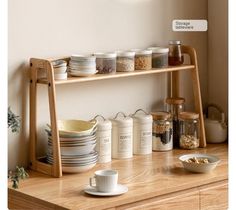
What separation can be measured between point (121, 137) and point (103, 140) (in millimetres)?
131

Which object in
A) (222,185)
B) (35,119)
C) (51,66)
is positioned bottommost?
(222,185)

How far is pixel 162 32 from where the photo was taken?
378 cm

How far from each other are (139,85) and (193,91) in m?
0.40

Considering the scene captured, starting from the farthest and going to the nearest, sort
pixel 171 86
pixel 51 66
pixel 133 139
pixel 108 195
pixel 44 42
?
pixel 171 86 < pixel 133 139 < pixel 44 42 < pixel 51 66 < pixel 108 195

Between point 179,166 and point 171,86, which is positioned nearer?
point 179,166

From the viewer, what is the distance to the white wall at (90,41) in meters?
3.18

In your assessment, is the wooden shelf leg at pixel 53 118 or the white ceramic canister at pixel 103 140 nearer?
the wooden shelf leg at pixel 53 118

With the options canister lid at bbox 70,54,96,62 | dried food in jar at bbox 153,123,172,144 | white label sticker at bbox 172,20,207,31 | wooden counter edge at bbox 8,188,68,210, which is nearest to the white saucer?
wooden counter edge at bbox 8,188,68,210

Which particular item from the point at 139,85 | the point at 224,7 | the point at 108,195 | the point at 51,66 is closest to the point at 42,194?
the point at 108,195

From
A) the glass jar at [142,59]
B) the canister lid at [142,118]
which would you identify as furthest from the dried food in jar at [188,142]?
the glass jar at [142,59]

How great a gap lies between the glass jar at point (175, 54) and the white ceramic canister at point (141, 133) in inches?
13.3

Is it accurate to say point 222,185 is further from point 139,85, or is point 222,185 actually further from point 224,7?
point 224,7

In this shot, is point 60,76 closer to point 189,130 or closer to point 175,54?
point 175,54

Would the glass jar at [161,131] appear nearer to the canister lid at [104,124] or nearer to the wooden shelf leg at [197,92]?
the wooden shelf leg at [197,92]
